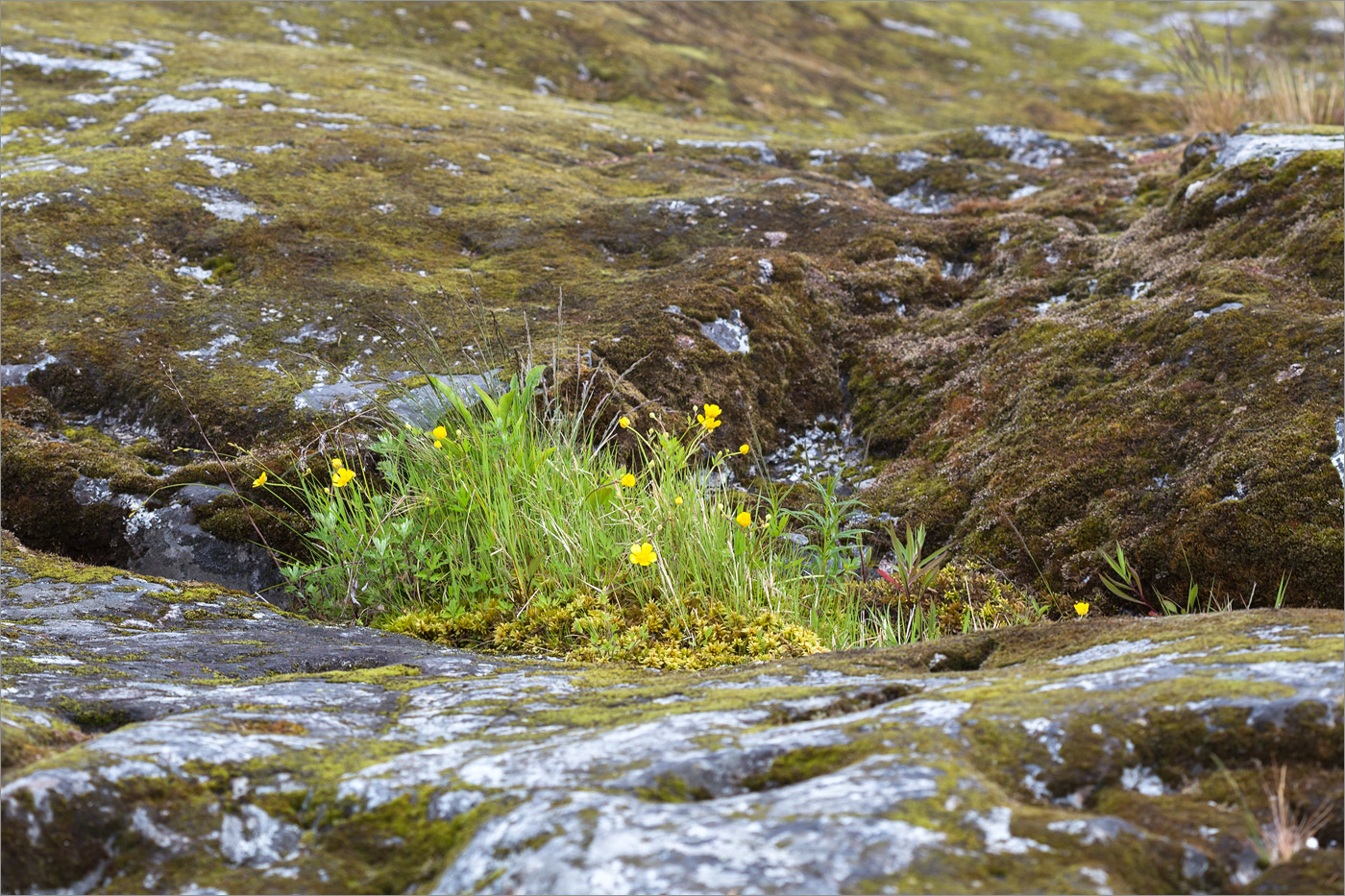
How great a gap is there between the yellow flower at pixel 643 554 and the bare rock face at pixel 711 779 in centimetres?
155

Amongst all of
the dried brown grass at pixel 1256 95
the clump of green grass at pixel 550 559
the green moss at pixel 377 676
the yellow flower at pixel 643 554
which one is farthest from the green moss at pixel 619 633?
the dried brown grass at pixel 1256 95

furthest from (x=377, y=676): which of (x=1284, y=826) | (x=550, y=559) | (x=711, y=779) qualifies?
(x=1284, y=826)

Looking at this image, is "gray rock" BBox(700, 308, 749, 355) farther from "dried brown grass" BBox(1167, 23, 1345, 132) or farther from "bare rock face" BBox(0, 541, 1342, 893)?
"dried brown grass" BBox(1167, 23, 1345, 132)

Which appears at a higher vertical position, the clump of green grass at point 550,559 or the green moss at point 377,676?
the green moss at point 377,676

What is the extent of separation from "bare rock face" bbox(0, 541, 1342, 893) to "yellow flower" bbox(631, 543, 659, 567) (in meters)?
1.55

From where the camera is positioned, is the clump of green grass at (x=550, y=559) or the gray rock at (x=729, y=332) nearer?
the clump of green grass at (x=550, y=559)

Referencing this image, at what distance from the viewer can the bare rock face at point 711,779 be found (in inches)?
71.7

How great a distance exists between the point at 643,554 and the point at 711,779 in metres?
2.39

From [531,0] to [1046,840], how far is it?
21.0m

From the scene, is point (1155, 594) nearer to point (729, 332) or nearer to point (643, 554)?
point (643, 554)

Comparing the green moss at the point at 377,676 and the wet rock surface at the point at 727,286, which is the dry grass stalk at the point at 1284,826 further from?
the wet rock surface at the point at 727,286

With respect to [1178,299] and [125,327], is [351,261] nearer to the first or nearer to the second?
[125,327]

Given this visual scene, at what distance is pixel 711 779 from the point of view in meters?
2.19

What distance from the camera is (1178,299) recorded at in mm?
6535
